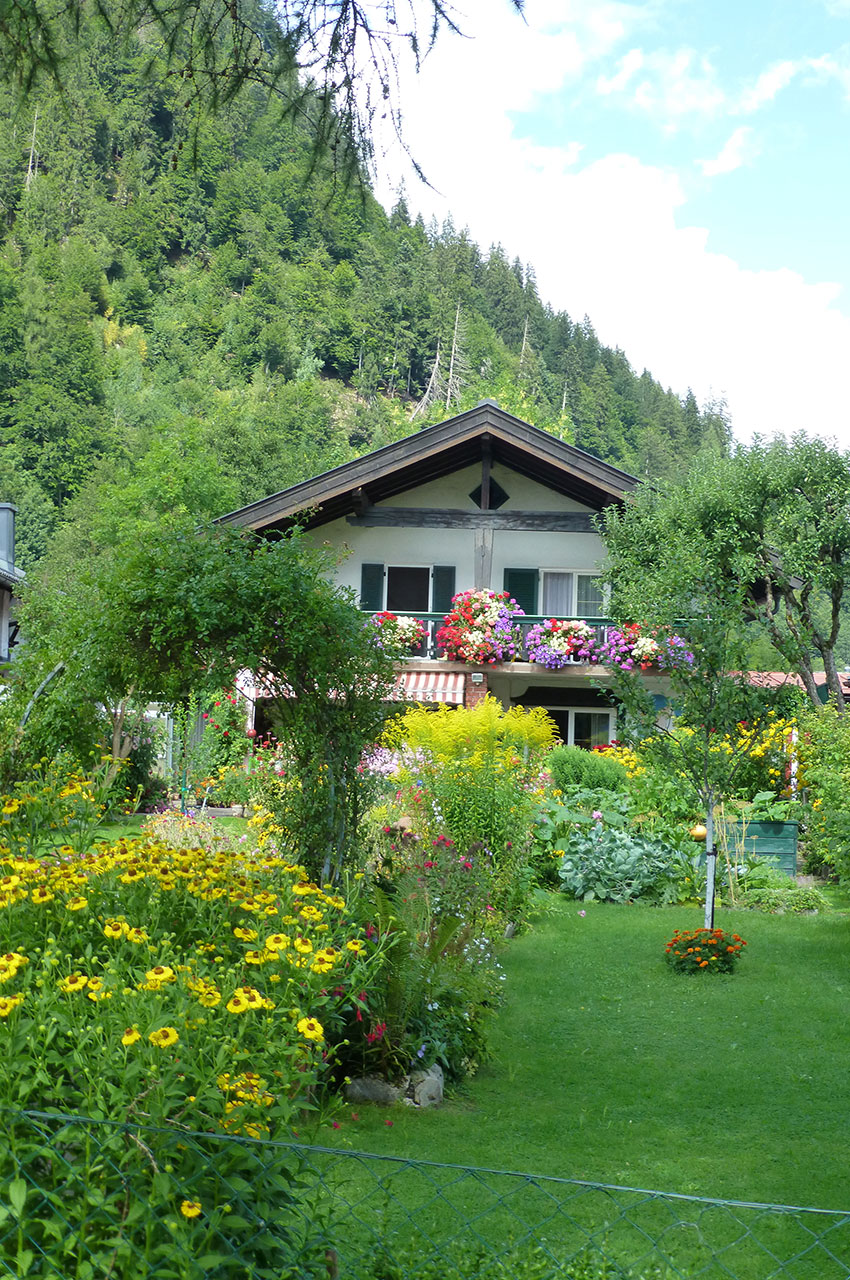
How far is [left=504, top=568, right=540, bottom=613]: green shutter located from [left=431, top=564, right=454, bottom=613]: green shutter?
1.12 meters

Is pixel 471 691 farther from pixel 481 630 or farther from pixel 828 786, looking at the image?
pixel 828 786

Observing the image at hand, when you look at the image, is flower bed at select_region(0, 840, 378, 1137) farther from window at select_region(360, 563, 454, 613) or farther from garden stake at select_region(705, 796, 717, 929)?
window at select_region(360, 563, 454, 613)

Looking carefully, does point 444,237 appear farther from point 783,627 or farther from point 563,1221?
point 563,1221

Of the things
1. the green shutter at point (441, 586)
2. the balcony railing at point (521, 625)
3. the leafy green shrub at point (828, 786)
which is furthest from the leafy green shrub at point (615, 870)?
the green shutter at point (441, 586)

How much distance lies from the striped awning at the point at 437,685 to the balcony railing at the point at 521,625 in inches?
14.8

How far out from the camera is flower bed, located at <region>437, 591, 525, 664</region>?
19812 mm

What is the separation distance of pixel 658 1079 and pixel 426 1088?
1678mm

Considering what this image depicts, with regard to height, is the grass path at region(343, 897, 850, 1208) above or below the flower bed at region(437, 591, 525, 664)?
below

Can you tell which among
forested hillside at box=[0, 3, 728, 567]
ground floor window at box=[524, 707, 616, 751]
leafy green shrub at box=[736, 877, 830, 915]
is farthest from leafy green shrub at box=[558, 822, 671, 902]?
forested hillside at box=[0, 3, 728, 567]

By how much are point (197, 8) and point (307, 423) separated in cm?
6105

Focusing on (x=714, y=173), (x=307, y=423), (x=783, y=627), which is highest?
(x=307, y=423)

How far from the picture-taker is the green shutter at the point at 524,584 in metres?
22.1

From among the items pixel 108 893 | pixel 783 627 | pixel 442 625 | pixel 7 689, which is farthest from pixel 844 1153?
pixel 442 625

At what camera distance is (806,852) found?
15.2 m
